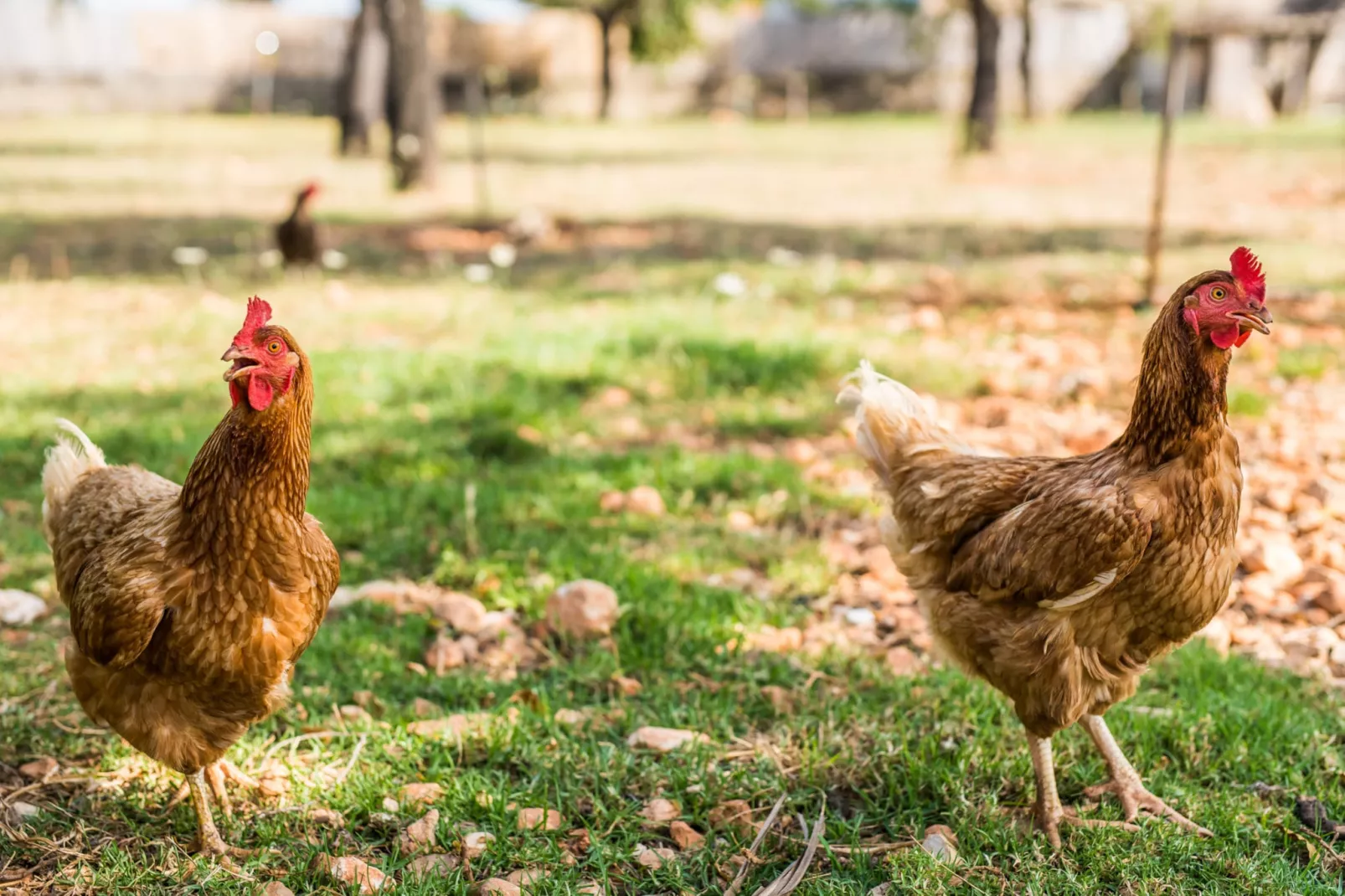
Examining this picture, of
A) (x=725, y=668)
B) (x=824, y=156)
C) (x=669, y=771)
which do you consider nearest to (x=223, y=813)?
(x=669, y=771)

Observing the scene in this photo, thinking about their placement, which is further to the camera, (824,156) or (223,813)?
(824,156)

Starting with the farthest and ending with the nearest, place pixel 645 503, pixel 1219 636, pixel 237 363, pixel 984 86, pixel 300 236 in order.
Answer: pixel 984 86 < pixel 300 236 < pixel 645 503 < pixel 1219 636 < pixel 237 363

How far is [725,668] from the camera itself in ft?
13.0

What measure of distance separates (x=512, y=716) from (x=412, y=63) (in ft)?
44.9

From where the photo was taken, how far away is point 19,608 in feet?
14.1

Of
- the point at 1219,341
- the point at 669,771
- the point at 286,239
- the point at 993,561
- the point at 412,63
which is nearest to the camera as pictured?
the point at 1219,341

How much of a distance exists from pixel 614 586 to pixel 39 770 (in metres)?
2.00

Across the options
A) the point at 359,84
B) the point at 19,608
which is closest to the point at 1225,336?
the point at 19,608

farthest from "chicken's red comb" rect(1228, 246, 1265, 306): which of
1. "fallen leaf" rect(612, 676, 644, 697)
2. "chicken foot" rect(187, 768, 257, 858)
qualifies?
"chicken foot" rect(187, 768, 257, 858)

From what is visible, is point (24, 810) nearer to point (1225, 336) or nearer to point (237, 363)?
point (237, 363)

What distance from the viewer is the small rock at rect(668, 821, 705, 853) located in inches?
123

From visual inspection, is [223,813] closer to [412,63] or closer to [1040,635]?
[1040,635]

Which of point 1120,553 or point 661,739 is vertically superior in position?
point 1120,553

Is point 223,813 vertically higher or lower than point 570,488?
lower
